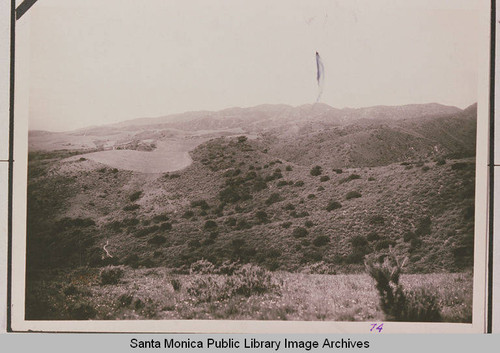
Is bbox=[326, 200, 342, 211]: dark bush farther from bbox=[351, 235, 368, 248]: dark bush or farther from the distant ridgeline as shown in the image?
bbox=[351, 235, 368, 248]: dark bush

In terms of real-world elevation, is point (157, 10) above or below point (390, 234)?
above

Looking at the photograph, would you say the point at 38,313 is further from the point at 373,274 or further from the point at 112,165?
the point at 373,274

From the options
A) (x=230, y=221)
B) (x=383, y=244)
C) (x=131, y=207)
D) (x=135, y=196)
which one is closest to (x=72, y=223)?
(x=131, y=207)

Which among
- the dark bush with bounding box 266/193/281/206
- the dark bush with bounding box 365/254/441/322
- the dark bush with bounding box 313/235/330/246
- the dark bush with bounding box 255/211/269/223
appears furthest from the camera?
the dark bush with bounding box 266/193/281/206

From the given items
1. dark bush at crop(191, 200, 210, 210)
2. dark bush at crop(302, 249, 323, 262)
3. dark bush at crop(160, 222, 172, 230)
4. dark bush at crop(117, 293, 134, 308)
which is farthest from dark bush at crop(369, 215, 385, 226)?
dark bush at crop(117, 293, 134, 308)

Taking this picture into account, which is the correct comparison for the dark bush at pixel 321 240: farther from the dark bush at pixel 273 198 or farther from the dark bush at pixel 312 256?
the dark bush at pixel 273 198

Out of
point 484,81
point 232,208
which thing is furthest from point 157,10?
point 484,81

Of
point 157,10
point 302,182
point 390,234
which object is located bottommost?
point 390,234
